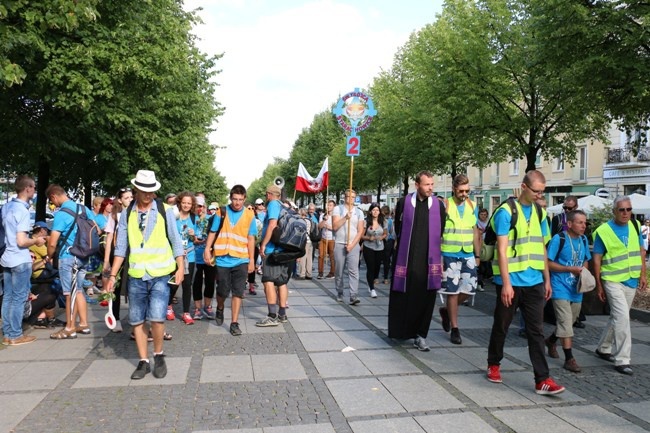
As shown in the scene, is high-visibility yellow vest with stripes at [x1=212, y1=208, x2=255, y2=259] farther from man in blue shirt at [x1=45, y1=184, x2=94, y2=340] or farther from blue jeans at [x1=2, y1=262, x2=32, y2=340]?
blue jeans at [x1=2, y1=262, x2=32, y2=340]

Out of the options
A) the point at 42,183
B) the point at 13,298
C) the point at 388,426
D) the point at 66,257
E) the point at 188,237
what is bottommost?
the point at 388,426

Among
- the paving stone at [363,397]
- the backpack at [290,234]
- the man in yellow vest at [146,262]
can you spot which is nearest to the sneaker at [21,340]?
the man in yellow vest at [146,262]

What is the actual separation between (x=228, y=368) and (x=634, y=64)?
917 centimetres

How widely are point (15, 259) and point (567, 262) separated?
21.1 feet

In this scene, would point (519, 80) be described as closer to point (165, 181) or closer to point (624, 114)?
point (624, 114)

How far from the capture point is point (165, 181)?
77.2ft

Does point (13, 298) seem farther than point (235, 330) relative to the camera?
No

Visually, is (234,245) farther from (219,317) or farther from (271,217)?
(219,317)

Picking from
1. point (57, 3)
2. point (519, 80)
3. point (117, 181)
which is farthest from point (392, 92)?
point (57, 3)

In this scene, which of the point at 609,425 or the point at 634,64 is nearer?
the point at 609,425

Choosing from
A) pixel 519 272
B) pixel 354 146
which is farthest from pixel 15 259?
pixel 354 146

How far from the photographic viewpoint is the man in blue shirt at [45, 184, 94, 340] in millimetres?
6805

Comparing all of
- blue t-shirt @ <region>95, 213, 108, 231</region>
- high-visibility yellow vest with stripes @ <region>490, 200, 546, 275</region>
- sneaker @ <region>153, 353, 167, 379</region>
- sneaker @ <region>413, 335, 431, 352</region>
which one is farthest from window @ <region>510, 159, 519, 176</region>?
sneaker @ <region>153, 353, 167, 379</region>

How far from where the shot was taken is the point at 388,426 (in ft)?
13.4
